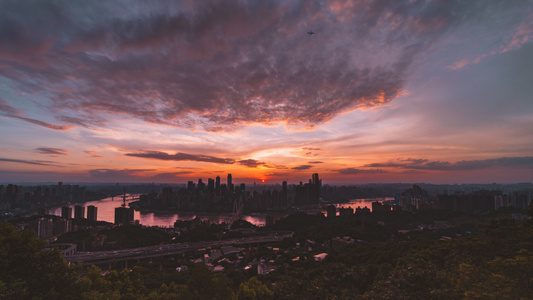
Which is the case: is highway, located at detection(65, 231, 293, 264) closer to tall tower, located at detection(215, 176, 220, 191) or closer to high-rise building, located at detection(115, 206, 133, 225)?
high-rise building, located at detection(115, 206, 133, 225)

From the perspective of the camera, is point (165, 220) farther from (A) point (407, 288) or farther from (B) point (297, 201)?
(A) point (407, 288)

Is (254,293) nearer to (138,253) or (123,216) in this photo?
(138,253)

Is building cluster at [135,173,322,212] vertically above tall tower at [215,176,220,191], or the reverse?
tall tower at [215,176,220,191]

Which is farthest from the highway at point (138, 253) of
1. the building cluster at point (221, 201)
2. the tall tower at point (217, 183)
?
the tall tower at point (217, 183)

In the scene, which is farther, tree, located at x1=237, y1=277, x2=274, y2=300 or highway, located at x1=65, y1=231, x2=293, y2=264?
highway, located at x1=65, y1=231, x2=293, y2=264

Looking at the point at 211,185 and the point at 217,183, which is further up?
the point at 217,183

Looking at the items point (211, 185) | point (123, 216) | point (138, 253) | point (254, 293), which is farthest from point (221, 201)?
point (254, 293)

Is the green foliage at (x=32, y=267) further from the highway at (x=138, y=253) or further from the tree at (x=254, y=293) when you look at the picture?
the highway at (x=138, y=253)

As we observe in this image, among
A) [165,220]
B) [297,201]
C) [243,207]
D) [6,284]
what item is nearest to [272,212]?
[243,207]

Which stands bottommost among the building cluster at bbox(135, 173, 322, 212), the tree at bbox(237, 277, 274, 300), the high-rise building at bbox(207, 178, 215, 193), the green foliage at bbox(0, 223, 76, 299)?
the building cluster at bbox(135, 173, 322, 212)

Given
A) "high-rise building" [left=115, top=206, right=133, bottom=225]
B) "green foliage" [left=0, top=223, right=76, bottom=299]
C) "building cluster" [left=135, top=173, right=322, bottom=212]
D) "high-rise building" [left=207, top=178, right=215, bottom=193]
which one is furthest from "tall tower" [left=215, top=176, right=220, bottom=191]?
"green foliage" [left=0, top=223, right=76, bottom=299]

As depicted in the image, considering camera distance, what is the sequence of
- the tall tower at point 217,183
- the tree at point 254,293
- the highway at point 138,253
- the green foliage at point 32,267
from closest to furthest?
the green foliage at point 32,267, the tree at point 254,293, the highway at point 138,253, the tall tower at point 217,183

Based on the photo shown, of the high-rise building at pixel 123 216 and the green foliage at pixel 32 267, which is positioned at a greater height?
the green foliage at pixel 32 267
